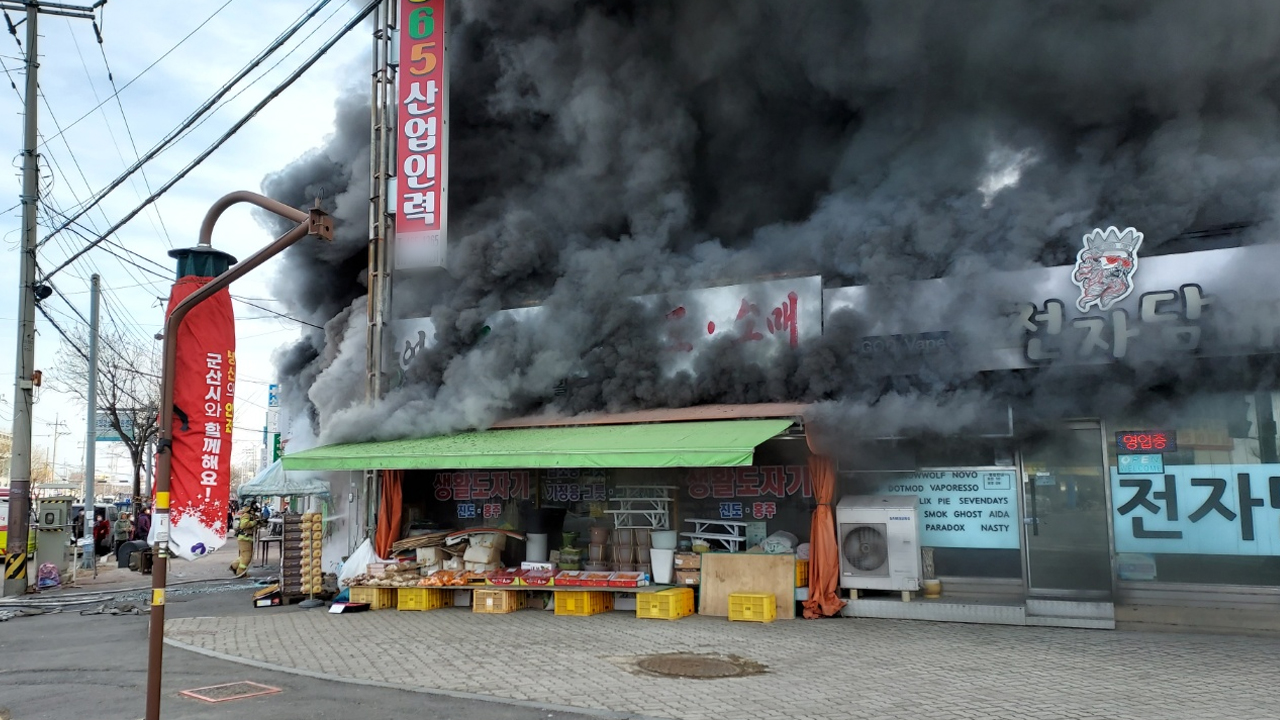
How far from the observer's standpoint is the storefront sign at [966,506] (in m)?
10.2

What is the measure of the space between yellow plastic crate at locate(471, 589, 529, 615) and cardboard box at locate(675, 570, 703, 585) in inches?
83.6

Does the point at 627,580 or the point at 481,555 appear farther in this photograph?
the point at 481,555

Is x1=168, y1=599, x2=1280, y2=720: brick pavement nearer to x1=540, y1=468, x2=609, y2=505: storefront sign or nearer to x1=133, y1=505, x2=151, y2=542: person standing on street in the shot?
x1=540, y1=468, x2=609, y2=505: storefront sign

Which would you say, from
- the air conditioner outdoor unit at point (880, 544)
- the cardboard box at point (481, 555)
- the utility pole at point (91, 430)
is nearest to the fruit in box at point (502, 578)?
the cardboard box at point (481, 555)

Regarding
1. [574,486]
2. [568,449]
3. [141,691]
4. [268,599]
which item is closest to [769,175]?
[574,486]

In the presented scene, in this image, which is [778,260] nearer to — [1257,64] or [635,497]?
[635,497]

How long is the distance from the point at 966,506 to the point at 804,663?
3.71 m

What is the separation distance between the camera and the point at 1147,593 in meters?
9.40

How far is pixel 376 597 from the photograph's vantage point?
1209cm

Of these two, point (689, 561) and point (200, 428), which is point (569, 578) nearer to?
point (689, 561)

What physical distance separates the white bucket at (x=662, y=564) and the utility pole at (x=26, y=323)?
11.4 m

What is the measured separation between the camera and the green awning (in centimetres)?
945

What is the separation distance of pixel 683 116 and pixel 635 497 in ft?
23.8

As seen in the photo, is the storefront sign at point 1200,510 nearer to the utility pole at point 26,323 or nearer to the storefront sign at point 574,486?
the storefront sign at point 574,486
